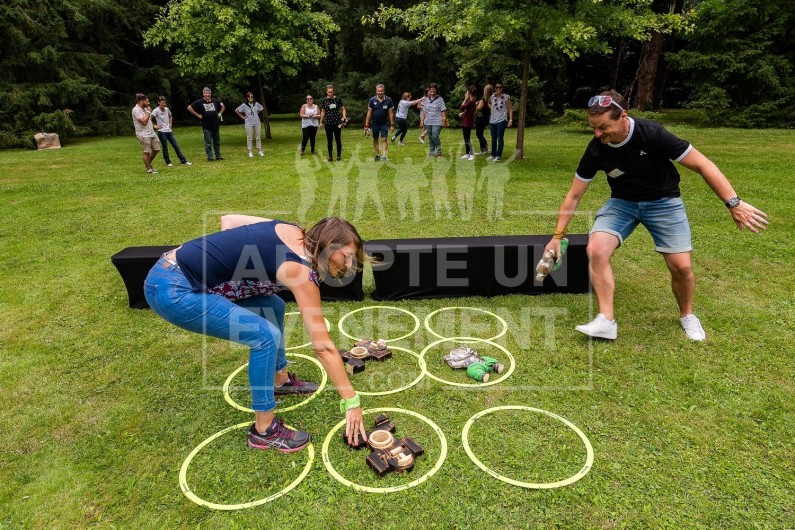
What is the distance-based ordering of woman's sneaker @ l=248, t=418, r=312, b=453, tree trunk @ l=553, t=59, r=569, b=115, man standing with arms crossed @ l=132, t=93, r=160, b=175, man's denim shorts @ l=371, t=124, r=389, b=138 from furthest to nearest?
1. tree trunk @ l=553, t=59, r=569, b=115
2. man's denim shorts @ l=371, t=124, r=389, b=138
3. man standing with arms crossed @ l=132, t=93, r=160, b=175
4. woman's sneaker @ l=248, t=418, r=312, b=453

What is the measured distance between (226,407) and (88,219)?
21.7 feet

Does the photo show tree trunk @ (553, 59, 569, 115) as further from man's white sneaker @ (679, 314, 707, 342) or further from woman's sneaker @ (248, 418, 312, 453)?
woman's sneaker @ (248, 418, 312, 453)

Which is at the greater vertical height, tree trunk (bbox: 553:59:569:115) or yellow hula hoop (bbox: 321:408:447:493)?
tree trunk (bbox: 553:59:569:115)

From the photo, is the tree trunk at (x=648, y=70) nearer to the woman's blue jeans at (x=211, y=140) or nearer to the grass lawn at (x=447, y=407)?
the grass lawn at (x=447, y=407)

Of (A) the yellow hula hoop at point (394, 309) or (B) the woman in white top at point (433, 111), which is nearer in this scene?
(A) the yellow hula hoop at point (394, 309)

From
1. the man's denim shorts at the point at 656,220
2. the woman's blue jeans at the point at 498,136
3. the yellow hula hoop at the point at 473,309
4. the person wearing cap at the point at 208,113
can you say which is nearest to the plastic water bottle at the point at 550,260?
the man's denim shorts at the point at 656,220

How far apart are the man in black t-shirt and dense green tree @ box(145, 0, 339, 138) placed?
49.5 feet

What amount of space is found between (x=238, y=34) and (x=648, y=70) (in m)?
17.4

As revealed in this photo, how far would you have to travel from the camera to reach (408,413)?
3297 mm

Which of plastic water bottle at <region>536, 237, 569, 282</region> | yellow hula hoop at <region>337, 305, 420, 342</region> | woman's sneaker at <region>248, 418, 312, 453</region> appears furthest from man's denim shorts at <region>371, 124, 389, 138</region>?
woman's sneaker at <region>248, 418, 312, 453</region>

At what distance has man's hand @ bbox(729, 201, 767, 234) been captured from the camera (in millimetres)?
3533

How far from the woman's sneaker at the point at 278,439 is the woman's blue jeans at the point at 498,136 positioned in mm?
10407

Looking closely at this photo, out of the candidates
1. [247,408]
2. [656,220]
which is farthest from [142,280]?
[656,220]

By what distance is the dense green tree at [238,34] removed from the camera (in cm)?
1584
